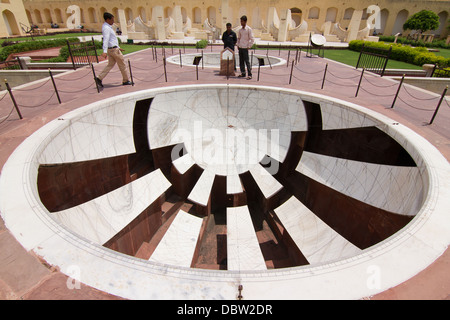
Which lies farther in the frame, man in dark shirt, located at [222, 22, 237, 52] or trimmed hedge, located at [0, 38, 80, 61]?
trimmed hedge, located at [0, 38, 80, 61]

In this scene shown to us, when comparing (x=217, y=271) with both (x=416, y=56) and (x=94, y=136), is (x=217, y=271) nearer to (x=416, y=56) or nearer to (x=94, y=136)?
(x=94, y=136)

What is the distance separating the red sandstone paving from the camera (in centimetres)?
206

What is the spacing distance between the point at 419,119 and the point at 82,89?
351 inches

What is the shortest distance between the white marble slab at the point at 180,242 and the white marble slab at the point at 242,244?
0.84 metres

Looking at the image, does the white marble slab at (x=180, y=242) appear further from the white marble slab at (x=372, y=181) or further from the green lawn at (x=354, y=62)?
the green lawn at (x=354, y=62)

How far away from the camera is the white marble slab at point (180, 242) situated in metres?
5.12

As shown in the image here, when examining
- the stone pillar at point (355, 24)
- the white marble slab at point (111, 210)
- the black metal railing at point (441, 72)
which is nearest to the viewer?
the white marble slab at point (111, 210)

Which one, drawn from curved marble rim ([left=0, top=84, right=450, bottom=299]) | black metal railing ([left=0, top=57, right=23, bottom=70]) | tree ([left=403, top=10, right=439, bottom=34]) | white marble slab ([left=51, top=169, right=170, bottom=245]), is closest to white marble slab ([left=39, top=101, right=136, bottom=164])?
white marble slab ([left=51, top=169, right=170, bottom=245])

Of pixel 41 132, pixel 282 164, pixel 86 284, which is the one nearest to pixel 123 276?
pixel 86 284

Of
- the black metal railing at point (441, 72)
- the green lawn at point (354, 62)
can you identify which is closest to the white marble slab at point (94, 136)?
the green lawn at point (354, 62)

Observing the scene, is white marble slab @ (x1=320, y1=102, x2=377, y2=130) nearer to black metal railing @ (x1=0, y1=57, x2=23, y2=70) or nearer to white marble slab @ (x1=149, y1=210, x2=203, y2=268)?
white marble slab @ (x1=149, y1=210, x2=203, y2=268)

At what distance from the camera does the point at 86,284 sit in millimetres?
2084

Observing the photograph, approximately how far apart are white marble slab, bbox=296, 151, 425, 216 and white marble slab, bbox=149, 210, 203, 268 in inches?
132

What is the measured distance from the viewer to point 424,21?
26688 millimetres
